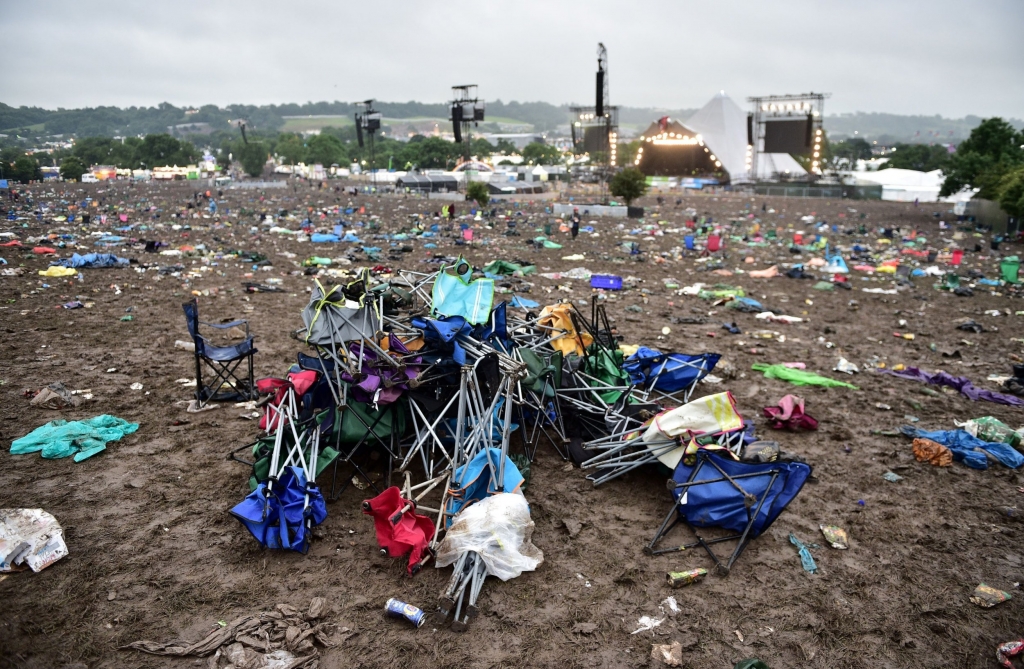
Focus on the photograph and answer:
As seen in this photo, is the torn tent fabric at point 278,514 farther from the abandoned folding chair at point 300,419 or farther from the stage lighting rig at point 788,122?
the stage lighting rig at point 788,122

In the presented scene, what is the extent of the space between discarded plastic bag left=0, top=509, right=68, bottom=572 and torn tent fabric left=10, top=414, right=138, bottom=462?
113cm

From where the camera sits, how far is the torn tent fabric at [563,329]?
635 cm

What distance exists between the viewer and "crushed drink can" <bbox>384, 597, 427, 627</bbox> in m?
3.43

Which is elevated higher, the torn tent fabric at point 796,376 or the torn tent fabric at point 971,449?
the torn tent fabric at point 796,376

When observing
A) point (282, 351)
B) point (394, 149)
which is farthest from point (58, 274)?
point (394, 149)

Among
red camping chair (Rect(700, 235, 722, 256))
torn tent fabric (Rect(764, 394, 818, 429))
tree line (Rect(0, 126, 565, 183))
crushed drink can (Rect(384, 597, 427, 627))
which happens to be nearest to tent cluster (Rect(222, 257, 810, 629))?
crushed drink can (Rect(384, 597, 427, 627))

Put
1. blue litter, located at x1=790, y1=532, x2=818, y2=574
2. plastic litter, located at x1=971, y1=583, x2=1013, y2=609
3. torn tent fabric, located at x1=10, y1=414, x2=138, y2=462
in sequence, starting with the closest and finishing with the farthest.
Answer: plastic litter, located at x1=971, y1=583, x2=1013, y2=609, blue litter, located at x1=790, y1=532, x2=818, y2=574, torn tent fabric, located at x1=10, y1=414, x2=138, y2=462

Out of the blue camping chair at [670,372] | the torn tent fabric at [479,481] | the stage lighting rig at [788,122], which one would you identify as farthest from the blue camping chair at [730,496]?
the stage lighting rig at [788,122]

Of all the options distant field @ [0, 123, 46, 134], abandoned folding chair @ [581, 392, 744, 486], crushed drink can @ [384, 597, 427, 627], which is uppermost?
distant field @ [0, 123, 46, 134]

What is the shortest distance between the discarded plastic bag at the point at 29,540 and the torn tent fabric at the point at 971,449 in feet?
23.4

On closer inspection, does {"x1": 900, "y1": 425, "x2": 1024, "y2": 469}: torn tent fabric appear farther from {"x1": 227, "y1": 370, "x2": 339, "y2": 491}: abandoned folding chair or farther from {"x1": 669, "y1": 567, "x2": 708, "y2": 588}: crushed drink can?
{"x1": 227, "y1": 370, "x2": 339, "y2": 491}: abandoned folding chair

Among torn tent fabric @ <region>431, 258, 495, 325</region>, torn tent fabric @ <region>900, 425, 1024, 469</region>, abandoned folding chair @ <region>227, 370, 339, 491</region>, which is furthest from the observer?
torn tent fabric @ <region>431, 258, 495, 325</region>

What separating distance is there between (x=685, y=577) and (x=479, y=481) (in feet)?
5.01

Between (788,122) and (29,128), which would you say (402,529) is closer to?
(29,128)
